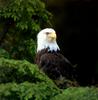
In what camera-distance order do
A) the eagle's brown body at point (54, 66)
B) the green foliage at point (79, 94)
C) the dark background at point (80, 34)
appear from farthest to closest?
1. the dark background at point (80, 34)
2. the eagle's brown body at point (54, 66)
3. the green foliage at point (79, 94)

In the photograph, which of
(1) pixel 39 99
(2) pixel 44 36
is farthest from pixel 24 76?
(2) pixel 44 36

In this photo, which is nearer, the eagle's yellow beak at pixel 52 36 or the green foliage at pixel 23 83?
the green foliage at pixel 23 83

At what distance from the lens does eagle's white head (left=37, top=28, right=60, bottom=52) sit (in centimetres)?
749

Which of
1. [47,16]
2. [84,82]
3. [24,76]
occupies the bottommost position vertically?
[84,82]

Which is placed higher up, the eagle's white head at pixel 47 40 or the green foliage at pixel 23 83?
the eagle's white head at pixel 47 40

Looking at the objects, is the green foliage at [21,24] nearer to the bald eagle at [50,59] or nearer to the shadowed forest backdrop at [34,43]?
the shadowed forest backdrop at [34,43]

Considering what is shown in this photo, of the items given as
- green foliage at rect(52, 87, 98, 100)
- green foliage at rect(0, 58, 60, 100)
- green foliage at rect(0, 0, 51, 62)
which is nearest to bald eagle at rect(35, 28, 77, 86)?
green foliage at rect(0, 0, 51, 62)

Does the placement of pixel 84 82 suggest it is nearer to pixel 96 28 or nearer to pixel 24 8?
pixel 96 28

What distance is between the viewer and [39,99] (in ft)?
16.0

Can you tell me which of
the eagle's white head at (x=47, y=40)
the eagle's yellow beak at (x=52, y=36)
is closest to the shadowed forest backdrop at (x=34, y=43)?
the eagle's white head at (x=47, y=40)

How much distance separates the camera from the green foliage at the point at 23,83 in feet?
16.1

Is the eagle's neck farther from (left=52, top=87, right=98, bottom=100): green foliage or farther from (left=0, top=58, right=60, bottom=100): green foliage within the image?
(left=52, top=87, right=98, bottom=100): green foliage

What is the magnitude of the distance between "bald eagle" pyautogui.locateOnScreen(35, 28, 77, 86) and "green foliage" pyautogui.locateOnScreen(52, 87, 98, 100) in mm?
1931

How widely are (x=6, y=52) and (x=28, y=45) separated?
438 mm
